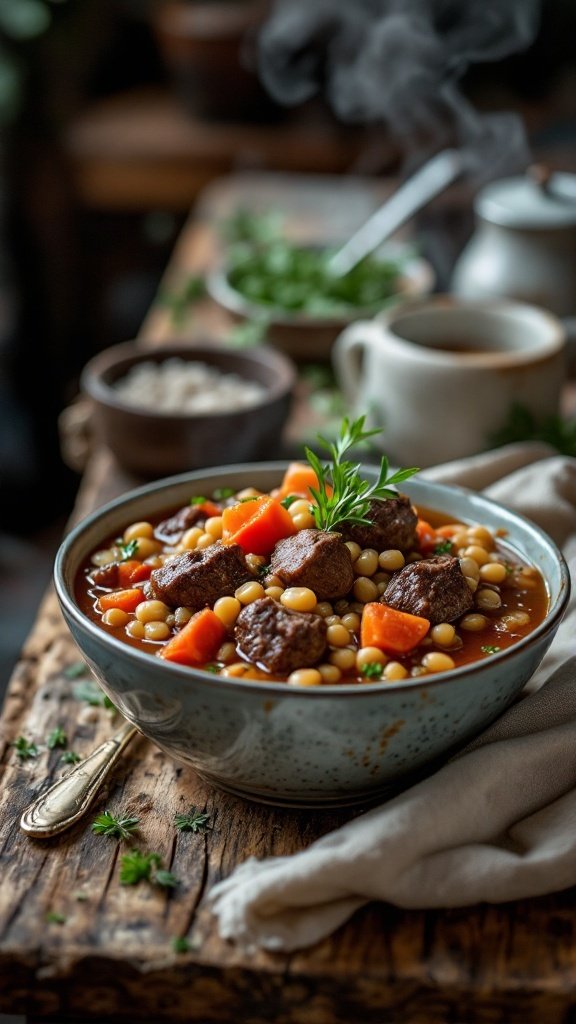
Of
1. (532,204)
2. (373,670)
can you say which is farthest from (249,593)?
(532,204)

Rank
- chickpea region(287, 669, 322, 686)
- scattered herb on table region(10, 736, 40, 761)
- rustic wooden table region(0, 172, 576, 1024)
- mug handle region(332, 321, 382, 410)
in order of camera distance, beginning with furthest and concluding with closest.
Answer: mug handle region(332, 321, 382, 410)
scattered herb on table region(10, 736, 40, 761)
chickpea region(287, 669, 322, 686)
rustic wooden table region(0, 172, 576, 1024)

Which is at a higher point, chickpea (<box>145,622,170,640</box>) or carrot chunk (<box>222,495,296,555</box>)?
carrot chunk (<box>222,495,296,555</box>)

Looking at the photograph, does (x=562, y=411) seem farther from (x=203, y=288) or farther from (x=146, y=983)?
(x=146, y=983)

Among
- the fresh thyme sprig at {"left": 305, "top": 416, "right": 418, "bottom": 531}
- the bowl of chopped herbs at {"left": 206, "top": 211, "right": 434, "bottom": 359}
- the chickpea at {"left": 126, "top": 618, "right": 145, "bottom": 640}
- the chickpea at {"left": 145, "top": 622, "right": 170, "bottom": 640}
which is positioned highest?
the fresh thyme sprig at {"left": 305, "top": 416, "right": 418, "bottom": 531}

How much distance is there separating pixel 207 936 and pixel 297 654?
484 mm

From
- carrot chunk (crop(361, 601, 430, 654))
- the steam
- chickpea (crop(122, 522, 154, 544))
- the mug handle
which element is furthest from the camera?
the steam

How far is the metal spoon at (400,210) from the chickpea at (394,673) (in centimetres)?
273

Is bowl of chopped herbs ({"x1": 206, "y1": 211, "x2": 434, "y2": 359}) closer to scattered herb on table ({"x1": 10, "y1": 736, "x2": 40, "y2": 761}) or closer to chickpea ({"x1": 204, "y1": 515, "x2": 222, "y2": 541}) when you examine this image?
chickpea ({"x1": 204, "y1": 515, "x2": 222, "y2": 541})

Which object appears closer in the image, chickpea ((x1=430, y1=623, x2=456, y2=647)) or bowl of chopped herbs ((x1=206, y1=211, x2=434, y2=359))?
chickpea ((x1=430, y1=623, x2=456, y2=647))

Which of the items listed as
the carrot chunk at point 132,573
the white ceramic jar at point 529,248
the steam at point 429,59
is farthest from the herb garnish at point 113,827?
the steam at point 429,59

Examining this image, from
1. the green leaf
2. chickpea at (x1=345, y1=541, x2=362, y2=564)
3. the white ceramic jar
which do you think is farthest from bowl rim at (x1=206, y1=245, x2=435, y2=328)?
the green leaf

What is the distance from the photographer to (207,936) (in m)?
1.78

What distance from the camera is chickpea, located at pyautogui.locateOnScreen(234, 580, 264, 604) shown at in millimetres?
2039

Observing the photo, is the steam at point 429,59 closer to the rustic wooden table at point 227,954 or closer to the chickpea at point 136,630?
the chickpea at point 136,630
